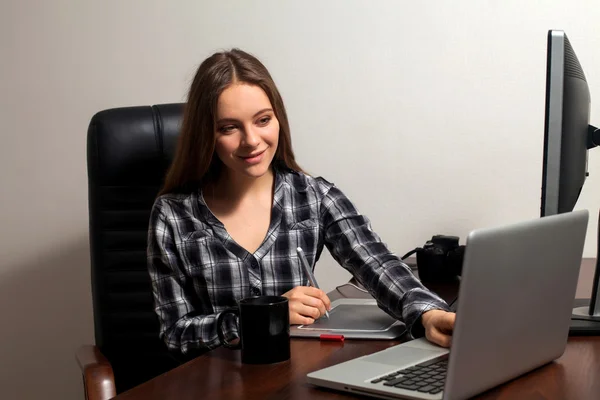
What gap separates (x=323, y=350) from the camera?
109 cm

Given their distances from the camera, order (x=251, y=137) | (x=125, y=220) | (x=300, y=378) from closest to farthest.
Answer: (x=300, y=378) → (x=251, y=137) → (x=125, y=220)

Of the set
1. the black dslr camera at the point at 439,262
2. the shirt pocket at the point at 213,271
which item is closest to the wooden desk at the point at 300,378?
the shirt pocket at the point at 213,271

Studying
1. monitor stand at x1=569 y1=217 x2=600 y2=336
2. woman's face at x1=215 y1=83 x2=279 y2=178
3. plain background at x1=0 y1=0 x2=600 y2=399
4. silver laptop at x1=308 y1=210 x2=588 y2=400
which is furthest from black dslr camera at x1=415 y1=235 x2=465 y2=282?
silver laptop at x1=308 y1=210 x2=588 y2=400

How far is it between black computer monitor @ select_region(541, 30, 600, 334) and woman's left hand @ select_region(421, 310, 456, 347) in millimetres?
208

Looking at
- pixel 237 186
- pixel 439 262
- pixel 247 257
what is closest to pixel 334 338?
pixel 247 257

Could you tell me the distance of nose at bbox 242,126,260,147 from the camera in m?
1.29

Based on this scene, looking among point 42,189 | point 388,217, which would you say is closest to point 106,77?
point 42,189

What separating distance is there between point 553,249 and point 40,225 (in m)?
1.78

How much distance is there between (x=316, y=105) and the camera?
206 centimetres

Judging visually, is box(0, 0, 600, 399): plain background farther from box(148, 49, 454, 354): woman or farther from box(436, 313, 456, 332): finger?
box(436, 313, 456, 332): finger

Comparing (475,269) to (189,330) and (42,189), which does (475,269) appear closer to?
(189,330)

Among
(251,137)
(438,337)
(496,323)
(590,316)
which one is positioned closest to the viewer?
(496,323)

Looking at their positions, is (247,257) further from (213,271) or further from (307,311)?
(307,311)

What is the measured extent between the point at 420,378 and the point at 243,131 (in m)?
0.60
